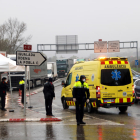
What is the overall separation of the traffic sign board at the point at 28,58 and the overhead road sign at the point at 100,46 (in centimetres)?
3687

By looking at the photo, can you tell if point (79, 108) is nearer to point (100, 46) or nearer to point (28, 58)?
point (28, 58)

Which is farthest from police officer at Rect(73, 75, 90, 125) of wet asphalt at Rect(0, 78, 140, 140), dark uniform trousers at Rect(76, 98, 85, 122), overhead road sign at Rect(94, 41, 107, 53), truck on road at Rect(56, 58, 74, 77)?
truck on road at Rect(56, 58, 74, 77)

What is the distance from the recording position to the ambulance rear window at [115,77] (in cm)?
1279

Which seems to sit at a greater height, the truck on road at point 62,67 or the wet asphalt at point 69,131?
the truck on road at point 62,67

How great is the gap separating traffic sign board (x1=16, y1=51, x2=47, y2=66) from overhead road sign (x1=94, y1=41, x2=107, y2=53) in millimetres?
36867

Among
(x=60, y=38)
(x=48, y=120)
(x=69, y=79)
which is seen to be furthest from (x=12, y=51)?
(x=48, y=120)

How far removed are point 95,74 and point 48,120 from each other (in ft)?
10.3

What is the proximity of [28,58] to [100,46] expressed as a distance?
123 feet

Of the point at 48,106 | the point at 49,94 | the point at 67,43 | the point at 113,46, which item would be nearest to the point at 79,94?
the point at 49,94

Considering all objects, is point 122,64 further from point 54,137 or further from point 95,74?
point 54,137

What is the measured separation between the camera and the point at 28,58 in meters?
12.4

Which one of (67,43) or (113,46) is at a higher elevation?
(67,43)

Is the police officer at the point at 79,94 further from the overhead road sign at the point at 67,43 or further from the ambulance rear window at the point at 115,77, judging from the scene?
the overhead road sign at the point at 67,43

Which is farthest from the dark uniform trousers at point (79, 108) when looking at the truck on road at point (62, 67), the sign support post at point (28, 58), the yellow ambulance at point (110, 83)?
the truck on road at point (62, 67)
